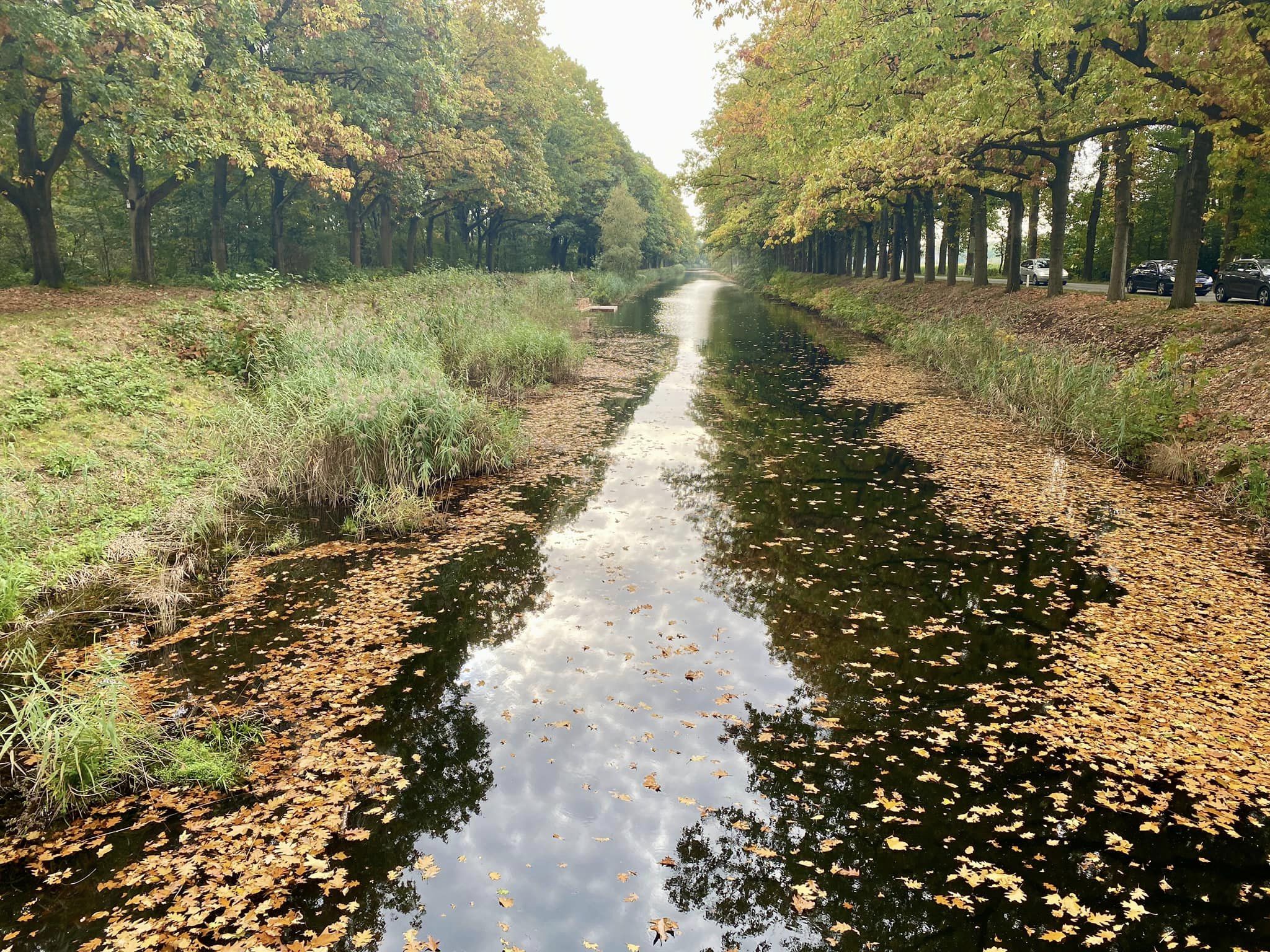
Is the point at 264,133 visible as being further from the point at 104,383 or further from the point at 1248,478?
the point at 1248,478

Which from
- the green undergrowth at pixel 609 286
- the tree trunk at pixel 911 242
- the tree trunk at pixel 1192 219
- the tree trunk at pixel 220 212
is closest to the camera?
the tree trunk at pixel 1192 219

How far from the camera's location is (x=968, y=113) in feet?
53.9

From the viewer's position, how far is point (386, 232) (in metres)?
33.2

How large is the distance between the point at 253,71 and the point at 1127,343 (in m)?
21.1

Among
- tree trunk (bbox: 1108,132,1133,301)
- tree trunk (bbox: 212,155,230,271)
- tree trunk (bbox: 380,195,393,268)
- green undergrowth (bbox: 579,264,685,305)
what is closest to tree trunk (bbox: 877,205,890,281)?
green undergrowth (bbox: 579,264,685,305)

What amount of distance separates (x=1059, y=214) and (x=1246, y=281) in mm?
6006

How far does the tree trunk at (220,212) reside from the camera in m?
22.6

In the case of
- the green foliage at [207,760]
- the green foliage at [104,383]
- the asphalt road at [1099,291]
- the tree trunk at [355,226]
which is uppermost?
the tree trunk at [355,226]

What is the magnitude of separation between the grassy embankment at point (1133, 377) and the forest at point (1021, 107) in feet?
5.41

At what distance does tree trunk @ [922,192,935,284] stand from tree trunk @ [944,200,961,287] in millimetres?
715

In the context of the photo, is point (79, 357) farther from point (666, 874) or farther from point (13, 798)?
point (666, 874)

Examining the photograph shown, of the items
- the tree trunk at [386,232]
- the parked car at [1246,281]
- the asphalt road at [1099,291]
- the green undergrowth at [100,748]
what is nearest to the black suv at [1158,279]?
the asphalt road at [1099,291]

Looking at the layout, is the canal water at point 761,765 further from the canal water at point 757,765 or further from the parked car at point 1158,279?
the parked car at point 1158,279

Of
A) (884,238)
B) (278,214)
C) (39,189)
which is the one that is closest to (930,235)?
(884,238)
